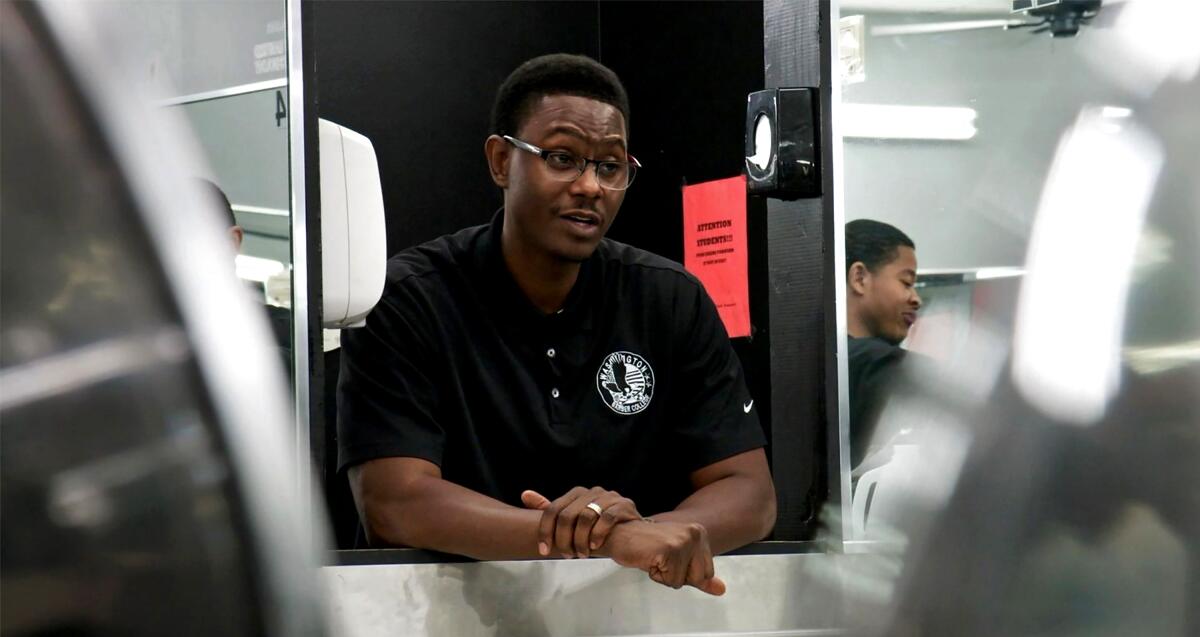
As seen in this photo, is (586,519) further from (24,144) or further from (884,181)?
(24,144)

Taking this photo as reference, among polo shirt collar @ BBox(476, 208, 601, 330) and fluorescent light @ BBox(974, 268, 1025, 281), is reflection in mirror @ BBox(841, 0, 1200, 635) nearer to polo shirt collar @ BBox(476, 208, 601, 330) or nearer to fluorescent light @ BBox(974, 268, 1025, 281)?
fluorescent light @ BBox(974, 268, 1025, 281)

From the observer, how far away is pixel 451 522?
5.95 ft

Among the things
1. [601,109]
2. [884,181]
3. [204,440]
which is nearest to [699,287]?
[601,109]

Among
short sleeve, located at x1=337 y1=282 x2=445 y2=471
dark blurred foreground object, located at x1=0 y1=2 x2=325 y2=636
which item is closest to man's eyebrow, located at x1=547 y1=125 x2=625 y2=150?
short sleeve, located at x1=337 y1=282 x2=445 y2=471

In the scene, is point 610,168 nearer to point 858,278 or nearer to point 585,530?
point 858,278

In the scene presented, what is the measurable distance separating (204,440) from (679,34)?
3439 mm

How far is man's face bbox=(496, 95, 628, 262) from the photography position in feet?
7.33

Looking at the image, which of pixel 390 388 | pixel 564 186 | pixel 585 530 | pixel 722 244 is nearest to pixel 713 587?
pixel 585 530

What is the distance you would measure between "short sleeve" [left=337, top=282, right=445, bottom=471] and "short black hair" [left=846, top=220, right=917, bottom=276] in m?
0.66

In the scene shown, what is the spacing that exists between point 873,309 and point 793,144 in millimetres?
237

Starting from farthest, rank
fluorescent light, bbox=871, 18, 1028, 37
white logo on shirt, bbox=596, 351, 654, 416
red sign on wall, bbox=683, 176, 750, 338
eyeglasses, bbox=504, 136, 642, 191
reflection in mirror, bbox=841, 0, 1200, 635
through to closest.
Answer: red sign on wall, bbox=683, 176, 750, 338 < eyeglasses, bbox=504, 136, 642, 191 < white logo on shirt, bbox=596, 351, 654, 416 < fluorescent light, bbox=871, 18, 1028, 37 < reflection in mirror, bbox=841, 0, 1200, 635

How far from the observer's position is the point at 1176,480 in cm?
101

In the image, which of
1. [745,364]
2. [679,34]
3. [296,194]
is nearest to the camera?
[296,194]

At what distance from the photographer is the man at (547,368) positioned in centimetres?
196
